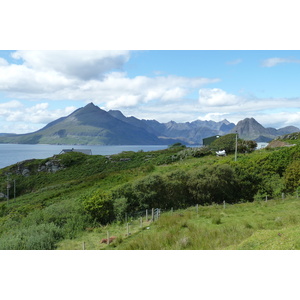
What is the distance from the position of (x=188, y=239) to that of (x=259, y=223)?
4638 millimetres

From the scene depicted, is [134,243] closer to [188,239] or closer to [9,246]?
A: [188,239]

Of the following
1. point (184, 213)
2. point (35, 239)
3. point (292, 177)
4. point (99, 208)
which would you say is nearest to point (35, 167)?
point (99, 208)

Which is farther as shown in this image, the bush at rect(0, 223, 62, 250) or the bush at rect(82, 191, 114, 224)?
the bush at rect(82, 191, 114, 224)

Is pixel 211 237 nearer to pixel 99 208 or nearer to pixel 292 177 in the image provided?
pixel 99 208

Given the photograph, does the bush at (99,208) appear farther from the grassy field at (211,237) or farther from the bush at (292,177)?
the bush at (292,177)

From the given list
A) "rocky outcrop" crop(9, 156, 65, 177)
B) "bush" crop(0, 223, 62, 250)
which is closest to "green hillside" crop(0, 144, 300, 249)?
"bush" crop(0, 223, 62, 250)

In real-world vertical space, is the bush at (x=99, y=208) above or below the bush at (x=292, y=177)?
below

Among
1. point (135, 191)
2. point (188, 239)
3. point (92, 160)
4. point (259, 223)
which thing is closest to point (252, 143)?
point (92, 160)

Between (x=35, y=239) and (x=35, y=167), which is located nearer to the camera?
(x=35, y=239)

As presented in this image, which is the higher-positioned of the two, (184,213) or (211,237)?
(211,237)

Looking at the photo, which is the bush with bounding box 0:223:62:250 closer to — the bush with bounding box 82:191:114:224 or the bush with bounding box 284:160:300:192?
the bush with bounding box 82:191:114:224

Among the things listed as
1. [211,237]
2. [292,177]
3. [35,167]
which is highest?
[292,177]

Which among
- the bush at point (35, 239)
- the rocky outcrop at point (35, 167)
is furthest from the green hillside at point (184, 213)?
the rocky outcrop at point (35, 167)

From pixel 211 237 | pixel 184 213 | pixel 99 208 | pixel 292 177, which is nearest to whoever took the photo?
pixel 211 237
